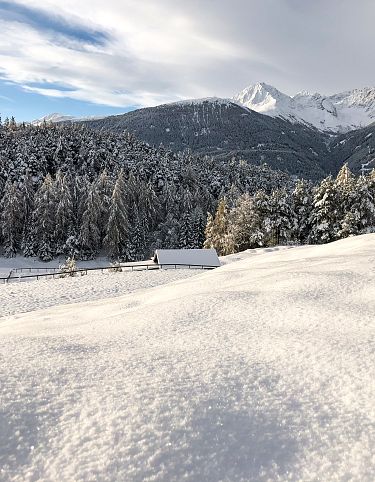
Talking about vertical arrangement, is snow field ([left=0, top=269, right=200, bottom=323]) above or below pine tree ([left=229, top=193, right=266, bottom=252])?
below

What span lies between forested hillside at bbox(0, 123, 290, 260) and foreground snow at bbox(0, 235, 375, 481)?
6448 cm

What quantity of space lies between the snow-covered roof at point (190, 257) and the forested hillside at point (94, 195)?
28.7 metres

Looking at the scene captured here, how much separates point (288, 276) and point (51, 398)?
11303 mm

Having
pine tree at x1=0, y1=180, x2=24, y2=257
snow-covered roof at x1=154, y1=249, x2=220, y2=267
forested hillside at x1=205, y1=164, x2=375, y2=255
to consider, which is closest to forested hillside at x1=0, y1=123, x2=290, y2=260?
pine tree at x1=0, y1=180, x2=24, y2=257

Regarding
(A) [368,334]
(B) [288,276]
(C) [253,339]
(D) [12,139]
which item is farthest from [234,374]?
(D) [12,139]

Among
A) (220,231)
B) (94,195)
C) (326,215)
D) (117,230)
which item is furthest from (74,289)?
(94,195)

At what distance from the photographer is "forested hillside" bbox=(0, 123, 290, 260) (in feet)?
243

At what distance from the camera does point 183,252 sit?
46.5m

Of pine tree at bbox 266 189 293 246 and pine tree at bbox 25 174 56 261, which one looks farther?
pine tree at bbox 25 174 56 261

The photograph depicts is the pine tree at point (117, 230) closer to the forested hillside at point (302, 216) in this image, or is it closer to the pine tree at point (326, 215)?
the forested hillside at point (302, 216)

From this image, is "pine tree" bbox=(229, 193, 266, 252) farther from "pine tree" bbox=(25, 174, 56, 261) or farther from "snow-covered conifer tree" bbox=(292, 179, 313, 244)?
"pine tree" bbox=(25, 174, 56, 261)

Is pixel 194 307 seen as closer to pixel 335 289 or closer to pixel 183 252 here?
pixel 335 289

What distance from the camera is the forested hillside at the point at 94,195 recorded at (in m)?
73.9

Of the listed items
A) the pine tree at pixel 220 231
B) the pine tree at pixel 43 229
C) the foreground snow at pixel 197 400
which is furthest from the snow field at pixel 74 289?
the pine tree at pixel 43 229
